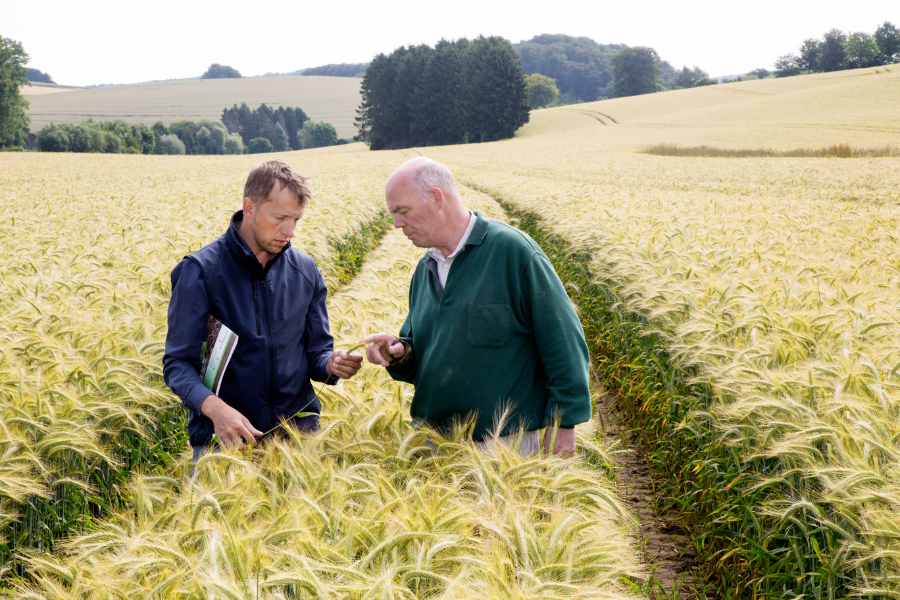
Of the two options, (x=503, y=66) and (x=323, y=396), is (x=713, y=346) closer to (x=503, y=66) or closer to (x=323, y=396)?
(x=323, y=396)

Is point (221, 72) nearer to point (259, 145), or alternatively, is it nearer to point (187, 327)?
point (259, 145)

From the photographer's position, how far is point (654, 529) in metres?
4.04

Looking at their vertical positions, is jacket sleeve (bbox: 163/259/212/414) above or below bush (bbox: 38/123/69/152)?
below

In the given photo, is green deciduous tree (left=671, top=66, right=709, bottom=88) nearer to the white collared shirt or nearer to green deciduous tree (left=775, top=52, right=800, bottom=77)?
green deciduous tree (left=775, top=52, right=800, bottom=77)

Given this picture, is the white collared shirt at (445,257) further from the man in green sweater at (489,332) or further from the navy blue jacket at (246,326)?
the navy blue jacket at (246,326)

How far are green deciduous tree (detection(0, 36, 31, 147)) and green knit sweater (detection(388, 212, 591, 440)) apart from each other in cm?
7492

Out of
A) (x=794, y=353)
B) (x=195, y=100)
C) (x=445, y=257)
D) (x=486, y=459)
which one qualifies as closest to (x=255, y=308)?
(x=445, y=257)

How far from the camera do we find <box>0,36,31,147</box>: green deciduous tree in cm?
6041

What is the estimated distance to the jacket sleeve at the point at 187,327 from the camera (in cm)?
259

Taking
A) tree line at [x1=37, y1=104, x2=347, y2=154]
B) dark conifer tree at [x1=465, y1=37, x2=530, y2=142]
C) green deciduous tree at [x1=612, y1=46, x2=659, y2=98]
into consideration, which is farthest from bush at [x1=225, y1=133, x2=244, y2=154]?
green deciduous tree at [x1=612, y1=46, x2=659, y2=98]

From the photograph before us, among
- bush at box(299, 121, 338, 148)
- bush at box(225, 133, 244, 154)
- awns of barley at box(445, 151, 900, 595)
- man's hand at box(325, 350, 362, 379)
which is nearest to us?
awns of barley at box(445, 151, 900, 595)

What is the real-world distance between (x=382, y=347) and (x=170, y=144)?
3767 inches

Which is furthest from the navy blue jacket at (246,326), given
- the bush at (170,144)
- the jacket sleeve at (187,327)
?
the bush at (170,144)

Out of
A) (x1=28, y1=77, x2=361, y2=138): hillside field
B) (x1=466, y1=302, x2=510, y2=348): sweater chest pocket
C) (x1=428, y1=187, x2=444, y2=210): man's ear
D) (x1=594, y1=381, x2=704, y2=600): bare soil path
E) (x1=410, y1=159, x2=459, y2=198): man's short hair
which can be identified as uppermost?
(x1=28, y1=77, x2=361, y2=138): hillside field
